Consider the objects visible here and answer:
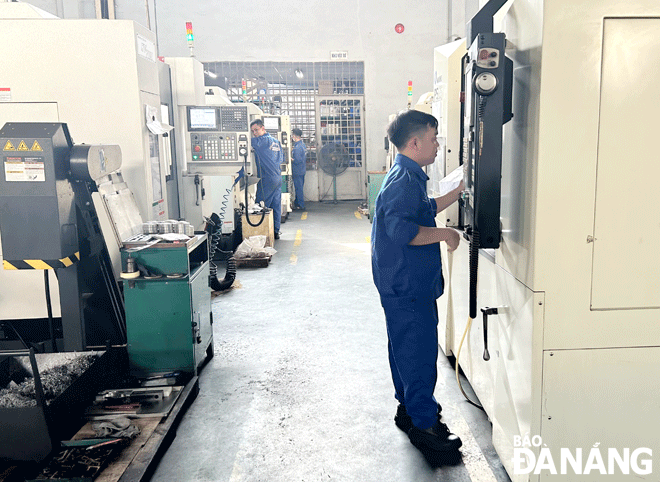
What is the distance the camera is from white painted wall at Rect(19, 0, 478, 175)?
11.2 metres

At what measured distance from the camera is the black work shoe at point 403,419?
2736 mm

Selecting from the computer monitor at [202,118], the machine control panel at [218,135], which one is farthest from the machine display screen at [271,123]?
the computer monitor at [202,118]

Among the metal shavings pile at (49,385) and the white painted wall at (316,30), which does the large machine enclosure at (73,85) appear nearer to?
the metal shavings pile at (49,385)

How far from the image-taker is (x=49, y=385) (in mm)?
2725

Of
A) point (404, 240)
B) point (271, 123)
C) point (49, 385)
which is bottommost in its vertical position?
point (49, 385)

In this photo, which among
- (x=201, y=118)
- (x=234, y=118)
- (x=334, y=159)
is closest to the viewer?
(x=201, y=118)

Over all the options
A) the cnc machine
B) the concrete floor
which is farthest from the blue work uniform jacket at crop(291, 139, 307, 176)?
the cnc machine

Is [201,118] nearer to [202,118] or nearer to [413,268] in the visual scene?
[202,118]

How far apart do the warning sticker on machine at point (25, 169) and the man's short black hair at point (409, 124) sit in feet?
5.54

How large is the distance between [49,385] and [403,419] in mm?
1766

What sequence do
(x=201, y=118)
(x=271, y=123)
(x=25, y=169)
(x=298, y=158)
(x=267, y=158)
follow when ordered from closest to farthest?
(x=25, y=169)
(x=201, y=118)
(x=267, y=158)
(x=271, y=123)
(x=298, y=158)

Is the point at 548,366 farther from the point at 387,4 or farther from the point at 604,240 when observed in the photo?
the point at 387,4

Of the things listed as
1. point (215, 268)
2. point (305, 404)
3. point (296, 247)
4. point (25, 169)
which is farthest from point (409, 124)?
point (296, 247)

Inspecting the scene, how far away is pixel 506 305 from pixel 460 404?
108 centimetres
